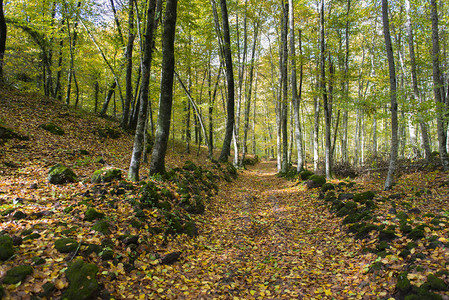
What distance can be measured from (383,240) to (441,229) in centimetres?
92

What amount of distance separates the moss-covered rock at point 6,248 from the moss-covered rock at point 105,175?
2860 millimetres

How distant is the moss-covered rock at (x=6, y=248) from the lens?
112 inches

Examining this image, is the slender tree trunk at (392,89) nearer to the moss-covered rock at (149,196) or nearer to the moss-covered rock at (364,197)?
the moss-covered rock at (364,197)

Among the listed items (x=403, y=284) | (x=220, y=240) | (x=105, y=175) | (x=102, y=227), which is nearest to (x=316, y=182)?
(x=220, y=240)

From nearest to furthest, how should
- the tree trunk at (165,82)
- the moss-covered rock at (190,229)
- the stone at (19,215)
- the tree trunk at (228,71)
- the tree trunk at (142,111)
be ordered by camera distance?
the stone at (19,215) → the moss-covered rock at (190,229) → the tree trunk at (142,111) → the tree trunk at (165,82) → the tree trunk at (228,71)

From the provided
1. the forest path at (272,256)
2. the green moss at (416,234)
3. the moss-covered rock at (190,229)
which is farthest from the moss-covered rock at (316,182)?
the moss-covered rock at (190,229)

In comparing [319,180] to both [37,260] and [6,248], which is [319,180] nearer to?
[37,260]

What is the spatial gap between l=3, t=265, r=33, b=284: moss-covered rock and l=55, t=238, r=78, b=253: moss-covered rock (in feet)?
1.64

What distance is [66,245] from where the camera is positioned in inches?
133

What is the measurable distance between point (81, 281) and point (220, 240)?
128 inches

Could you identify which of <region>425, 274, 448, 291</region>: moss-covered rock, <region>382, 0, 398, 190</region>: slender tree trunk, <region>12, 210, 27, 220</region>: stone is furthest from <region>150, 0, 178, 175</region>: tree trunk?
<region>425, 274, 448, 291</region>: moss-covered rock

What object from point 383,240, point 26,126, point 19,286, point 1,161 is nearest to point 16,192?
point 1,161

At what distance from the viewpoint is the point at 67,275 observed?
2910mm

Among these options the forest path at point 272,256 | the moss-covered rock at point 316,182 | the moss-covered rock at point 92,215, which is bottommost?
the forest path at point 272,256
